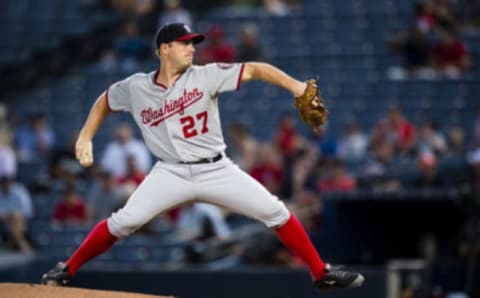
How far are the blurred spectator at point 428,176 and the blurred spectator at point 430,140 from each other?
0.71m

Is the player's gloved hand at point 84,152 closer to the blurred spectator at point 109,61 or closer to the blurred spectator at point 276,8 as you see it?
the blurred spectator at point 109,61

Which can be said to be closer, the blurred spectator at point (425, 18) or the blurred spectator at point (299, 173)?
the blurred spectator at point (299, 173)

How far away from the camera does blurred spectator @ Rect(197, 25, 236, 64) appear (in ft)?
51.1

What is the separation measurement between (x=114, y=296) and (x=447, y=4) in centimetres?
984

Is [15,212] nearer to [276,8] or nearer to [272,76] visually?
[276,8]

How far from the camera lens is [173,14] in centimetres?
1670

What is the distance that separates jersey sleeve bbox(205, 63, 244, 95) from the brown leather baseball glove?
34 cm

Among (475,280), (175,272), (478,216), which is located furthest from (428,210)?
(175,272)

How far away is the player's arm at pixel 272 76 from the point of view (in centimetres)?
709

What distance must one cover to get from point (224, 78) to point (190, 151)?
442mm

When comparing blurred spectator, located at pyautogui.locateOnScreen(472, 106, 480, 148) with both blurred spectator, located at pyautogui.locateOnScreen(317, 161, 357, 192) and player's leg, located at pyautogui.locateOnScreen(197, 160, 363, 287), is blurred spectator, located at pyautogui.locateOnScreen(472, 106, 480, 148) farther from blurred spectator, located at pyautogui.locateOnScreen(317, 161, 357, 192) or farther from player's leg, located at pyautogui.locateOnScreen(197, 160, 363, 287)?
player's leg, located at pyautogui.locateOnScreen(197, 160, 363, 287)

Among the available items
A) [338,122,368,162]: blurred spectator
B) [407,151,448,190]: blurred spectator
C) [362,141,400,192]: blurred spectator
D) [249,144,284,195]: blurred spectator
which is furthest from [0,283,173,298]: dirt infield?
[338,122,368,162]: blurred spectator

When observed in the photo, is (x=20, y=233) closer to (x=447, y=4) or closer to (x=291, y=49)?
(x=291, y=49)

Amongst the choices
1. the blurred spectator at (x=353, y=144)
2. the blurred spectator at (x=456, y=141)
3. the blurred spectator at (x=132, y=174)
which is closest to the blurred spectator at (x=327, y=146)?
the blurred spectator at (x=353, y=144)
